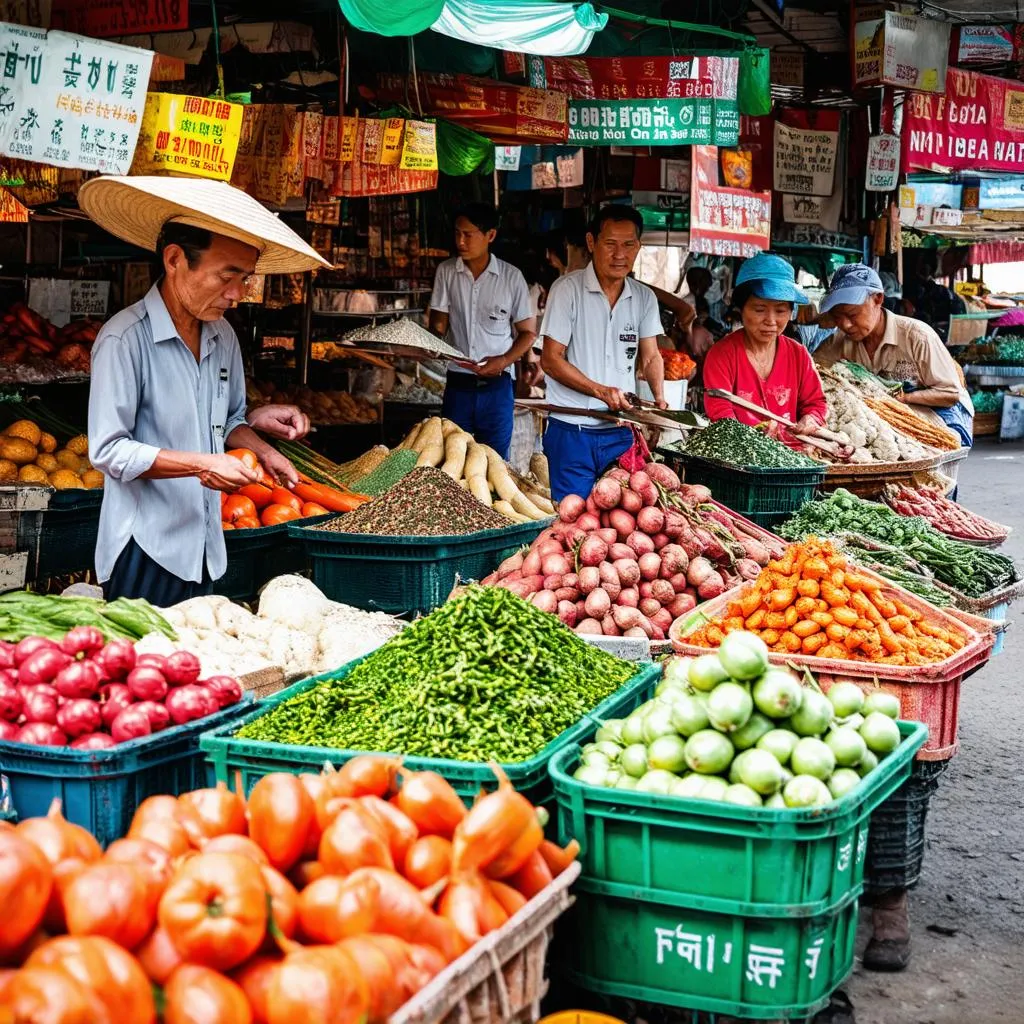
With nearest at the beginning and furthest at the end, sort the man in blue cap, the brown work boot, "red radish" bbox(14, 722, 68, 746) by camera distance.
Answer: "red radish" bbox(14, 722, 68, 746) < the brown work boot < the man in blue cap

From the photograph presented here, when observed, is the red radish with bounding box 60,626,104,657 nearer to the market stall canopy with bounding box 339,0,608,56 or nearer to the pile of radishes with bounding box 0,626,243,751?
the pile of radishes with bounding box 0,626,243,751

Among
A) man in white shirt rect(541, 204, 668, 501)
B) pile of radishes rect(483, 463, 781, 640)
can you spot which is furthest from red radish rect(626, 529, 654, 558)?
man in white shirt rect(541, 204, 668, 501)

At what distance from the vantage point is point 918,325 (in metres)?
8.52

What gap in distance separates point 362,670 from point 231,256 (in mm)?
1621

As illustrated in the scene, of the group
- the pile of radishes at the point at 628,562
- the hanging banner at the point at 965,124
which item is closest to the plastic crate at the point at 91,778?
the pile of radishes at the point at 628,562

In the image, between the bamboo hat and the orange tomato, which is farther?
the orange tomato

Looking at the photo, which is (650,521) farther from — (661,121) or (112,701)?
(661,121)

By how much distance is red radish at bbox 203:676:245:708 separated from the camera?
3.37m

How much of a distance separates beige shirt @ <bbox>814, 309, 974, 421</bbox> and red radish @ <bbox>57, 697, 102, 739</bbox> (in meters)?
6.77

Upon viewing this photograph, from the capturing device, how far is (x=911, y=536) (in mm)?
6238

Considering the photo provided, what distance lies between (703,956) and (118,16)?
4.96m

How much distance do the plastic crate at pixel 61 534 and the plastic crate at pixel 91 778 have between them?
→ 9.05 feet

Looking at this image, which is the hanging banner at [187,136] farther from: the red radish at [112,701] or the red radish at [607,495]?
the red radish at [112,701]

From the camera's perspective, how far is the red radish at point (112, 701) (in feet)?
10.3
